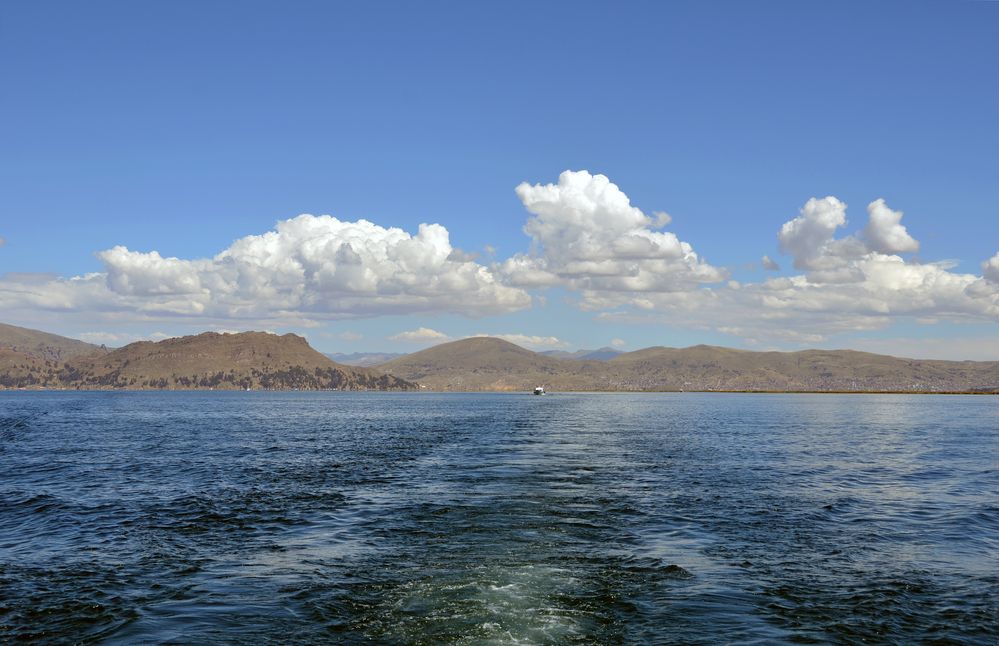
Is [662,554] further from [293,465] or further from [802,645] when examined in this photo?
[293,465]

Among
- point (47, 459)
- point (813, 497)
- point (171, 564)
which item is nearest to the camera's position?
point (171, 564)

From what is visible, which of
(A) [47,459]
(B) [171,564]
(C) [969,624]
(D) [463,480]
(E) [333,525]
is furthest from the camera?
(A) [47,459]

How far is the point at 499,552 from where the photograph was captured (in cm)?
2650

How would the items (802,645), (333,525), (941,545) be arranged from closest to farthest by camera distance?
1. (802,645)
2. (941,545)
3. (333,525)

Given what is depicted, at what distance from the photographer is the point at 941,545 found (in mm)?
29203

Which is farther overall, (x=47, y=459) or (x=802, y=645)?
(x=47, y=459)

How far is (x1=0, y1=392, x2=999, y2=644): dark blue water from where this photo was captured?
1867 cm

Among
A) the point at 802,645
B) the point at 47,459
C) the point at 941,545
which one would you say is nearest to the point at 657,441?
the point at 941,545

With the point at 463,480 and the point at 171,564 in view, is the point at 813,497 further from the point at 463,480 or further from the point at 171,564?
the point at 171,564

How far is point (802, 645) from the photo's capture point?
17328 millimetres

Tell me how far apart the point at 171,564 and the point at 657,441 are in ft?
218

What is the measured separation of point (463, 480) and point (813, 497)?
21651mm

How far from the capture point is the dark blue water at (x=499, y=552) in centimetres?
1867

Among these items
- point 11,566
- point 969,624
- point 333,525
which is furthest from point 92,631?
point 969,624
